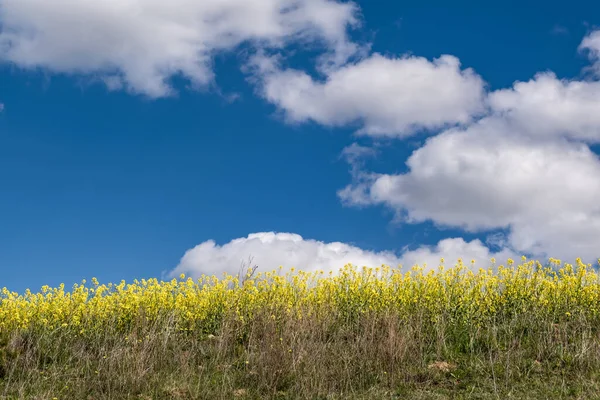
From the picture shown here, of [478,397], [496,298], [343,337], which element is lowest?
[478,397]

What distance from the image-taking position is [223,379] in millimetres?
8836

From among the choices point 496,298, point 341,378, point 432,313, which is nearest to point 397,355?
point 341,378

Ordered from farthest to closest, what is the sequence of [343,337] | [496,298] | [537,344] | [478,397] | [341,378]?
[496,298] → [343,337] → [537,344] → [341,378] → [478,397]

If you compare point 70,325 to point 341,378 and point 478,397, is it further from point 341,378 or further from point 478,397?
point 478,397

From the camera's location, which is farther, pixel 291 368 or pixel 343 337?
pixel 343 337

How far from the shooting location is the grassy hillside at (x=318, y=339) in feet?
28.5

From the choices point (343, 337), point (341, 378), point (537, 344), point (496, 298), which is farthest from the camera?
point (496, 298)

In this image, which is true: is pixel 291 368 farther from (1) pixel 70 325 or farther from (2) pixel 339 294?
(1) pixel 70 325

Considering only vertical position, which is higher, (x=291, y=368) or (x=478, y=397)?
(x=291, y=368)

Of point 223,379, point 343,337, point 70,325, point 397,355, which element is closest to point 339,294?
point 343,337

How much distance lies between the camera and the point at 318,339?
998 cm

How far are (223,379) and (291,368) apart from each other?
1.05 m

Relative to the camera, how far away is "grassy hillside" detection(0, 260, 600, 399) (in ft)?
28.5

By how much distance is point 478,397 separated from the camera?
26.7 feet
